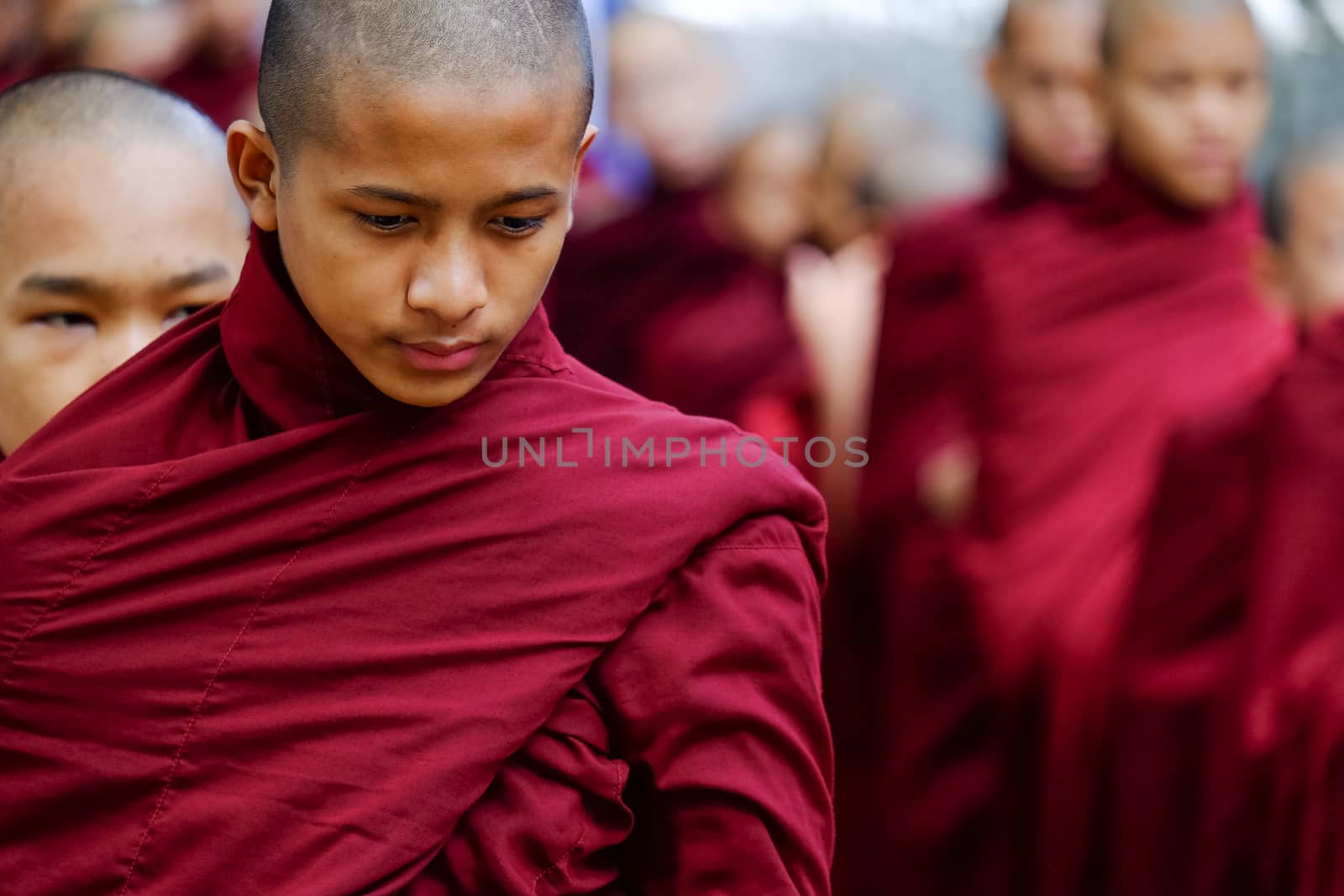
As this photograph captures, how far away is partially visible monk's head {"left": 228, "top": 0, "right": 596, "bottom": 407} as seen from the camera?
4.19 feet

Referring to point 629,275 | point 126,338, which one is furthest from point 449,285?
point 629,275

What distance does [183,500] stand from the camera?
4.58 ft

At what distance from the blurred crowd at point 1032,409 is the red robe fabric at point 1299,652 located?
0.01 m

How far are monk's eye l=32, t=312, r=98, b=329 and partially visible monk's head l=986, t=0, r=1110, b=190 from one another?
2710mm

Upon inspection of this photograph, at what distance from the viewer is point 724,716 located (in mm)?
1362

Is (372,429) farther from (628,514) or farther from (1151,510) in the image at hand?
(1151,510)

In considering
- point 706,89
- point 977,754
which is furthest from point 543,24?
point 706,89

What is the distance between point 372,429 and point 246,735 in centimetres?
23

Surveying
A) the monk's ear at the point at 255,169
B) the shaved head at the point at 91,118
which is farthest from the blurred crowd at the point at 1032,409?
the monk's ear at the point at 255,169

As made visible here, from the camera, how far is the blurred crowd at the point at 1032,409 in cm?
321

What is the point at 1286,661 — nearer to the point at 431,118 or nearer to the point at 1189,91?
the point at 1189,91

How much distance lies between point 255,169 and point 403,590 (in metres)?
0.32

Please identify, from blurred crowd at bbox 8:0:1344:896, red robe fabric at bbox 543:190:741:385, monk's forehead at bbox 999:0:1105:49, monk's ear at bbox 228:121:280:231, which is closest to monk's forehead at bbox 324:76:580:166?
monk's ear at bbox 228:121:280:231

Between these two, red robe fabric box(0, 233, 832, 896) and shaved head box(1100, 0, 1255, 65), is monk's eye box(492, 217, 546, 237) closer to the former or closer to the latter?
red robe fabric box(0, 233, 832, 896)
